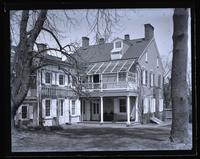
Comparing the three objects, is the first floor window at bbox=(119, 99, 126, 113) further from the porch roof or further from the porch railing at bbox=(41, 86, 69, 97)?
the porch railing at bbox=(41, 86, 69, 97)

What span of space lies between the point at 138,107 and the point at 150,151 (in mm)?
522

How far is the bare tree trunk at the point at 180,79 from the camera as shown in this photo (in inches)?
106

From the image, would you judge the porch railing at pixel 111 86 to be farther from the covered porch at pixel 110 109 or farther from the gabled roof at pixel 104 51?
the gabled roof at pixel 104 51

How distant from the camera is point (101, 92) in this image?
3.05 meters

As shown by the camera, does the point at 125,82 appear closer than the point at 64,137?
No

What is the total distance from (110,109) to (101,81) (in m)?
0.33

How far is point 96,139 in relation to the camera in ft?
9.07

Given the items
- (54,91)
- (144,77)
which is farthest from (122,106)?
(54,91)

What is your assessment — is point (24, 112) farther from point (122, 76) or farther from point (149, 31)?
point (149, 31)

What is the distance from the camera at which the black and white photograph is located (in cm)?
271

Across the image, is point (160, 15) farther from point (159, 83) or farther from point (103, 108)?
point (103, 108)

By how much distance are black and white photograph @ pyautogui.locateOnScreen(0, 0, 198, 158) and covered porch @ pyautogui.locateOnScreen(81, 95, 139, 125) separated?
11 millimetres
